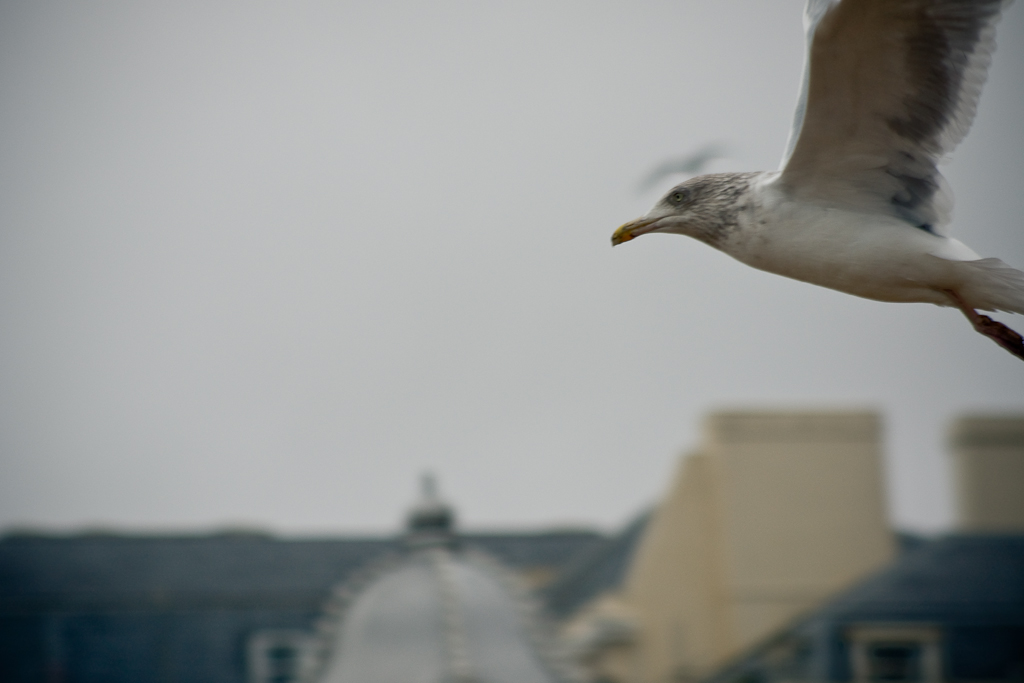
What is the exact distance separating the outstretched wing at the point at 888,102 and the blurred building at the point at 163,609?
16.8 m

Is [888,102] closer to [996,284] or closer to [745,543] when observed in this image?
[996,284]

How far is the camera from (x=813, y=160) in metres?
4.48

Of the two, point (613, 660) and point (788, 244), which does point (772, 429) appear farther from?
point (788, 244)

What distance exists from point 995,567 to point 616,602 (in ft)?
15.9

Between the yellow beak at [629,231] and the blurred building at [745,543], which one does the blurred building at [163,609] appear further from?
the yellow beak at [629,231]

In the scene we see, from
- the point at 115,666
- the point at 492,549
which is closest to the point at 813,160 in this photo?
the point at 115,666

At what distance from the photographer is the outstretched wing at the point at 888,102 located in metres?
4.34

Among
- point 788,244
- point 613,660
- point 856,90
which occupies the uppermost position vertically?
point 856,90

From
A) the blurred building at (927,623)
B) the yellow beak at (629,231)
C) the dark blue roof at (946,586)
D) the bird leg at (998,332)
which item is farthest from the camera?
the dark blue roof at (946,586)

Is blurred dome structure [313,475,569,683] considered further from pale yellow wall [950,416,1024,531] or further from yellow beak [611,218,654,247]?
yellow beak [611,218,654,247]

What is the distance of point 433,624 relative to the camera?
1628 cm

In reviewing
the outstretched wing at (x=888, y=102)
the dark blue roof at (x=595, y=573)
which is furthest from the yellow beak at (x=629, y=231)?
the dark blue roof at (x=595, y=573)

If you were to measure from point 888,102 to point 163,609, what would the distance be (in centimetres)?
1942

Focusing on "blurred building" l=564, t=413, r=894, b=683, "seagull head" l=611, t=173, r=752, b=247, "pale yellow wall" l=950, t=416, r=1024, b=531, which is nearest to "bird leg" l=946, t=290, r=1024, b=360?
"seagull head" l=611, t=173, r=752, b=247
